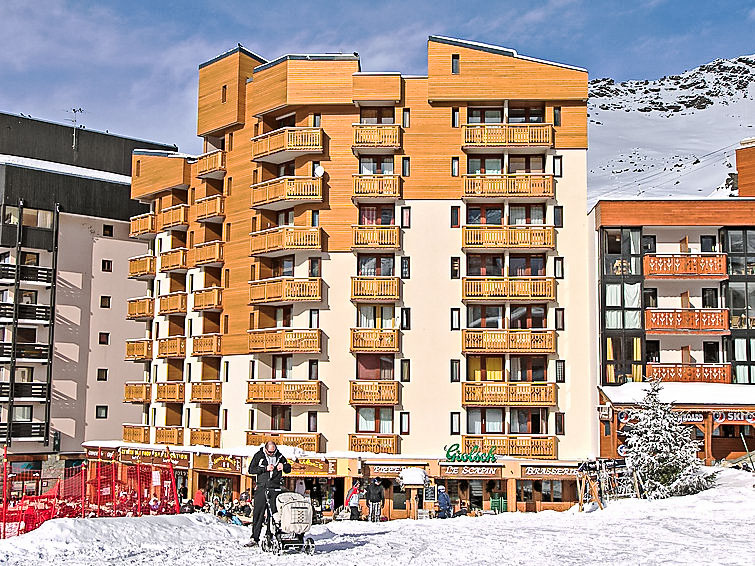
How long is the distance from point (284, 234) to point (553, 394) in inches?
565

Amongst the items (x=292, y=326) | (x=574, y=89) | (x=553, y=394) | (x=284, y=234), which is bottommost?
(x=553, y=394)

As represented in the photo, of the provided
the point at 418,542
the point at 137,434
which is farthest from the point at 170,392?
the point at 418,542

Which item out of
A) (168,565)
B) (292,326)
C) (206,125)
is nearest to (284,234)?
(292,326)

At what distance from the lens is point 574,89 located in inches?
1793

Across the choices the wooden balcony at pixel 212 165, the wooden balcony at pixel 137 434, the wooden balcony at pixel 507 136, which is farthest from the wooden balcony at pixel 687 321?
the wooden balcony at pixel 137 434

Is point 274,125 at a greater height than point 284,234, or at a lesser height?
greater

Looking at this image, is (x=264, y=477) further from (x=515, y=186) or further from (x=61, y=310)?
(x=61, y=310)

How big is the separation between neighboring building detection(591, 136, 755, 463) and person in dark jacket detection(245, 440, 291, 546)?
26.6 metres

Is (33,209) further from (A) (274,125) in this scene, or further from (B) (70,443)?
(A) (274,125)

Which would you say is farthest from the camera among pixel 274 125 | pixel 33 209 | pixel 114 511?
pixel 33 209

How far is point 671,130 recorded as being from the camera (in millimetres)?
127250

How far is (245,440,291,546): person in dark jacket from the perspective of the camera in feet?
61.2

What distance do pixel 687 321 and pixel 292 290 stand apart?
1787 cm

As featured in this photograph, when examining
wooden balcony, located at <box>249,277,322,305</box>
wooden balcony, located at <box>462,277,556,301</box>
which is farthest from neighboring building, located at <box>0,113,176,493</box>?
wooden balcony, located at <box>462,277,556,301</box>
